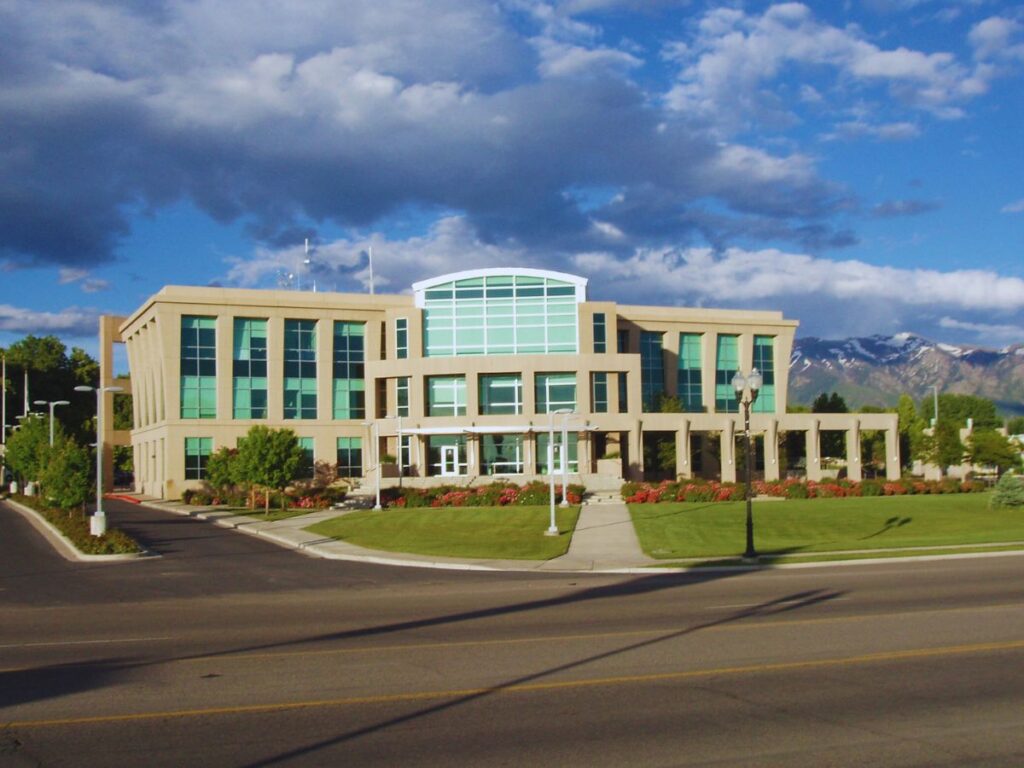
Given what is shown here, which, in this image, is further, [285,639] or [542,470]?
[542,470]

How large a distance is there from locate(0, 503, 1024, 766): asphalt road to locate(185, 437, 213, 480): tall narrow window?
178 ft

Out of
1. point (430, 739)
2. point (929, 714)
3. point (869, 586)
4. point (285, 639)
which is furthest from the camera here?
point (869, 586)

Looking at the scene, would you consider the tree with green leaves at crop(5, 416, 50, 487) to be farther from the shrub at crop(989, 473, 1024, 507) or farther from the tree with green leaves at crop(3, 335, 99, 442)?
the shrub at crop(989, 473, 1024, 507)

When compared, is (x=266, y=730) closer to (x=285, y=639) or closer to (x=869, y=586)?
(x=285, y=639)

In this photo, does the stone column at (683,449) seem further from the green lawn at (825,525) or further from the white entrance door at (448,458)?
A: the green lawn at (825,525)

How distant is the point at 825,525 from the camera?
144ft

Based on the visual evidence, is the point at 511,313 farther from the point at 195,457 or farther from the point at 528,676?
the point at 528,676

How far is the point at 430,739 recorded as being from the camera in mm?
9586

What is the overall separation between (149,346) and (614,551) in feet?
192

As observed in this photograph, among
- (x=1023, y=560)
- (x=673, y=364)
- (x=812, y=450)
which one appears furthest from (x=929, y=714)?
(x=673, y=364)

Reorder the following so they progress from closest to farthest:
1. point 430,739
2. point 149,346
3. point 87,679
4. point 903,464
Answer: point 430,739, point 87,679, point 149,346, point 903,464

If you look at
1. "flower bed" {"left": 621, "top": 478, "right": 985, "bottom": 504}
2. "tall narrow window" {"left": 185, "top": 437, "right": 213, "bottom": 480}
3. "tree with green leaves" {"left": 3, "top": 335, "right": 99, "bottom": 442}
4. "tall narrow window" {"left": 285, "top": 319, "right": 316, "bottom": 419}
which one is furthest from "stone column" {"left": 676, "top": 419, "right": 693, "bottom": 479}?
"tree with green leaves" {"left": 3, "top": 335, "right": 99, "bottom": 442}

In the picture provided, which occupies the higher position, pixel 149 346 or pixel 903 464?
pixel 149 346

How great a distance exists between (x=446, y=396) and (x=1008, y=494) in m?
36.1
